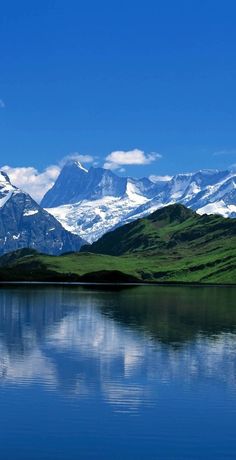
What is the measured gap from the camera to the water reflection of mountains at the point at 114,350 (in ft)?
248

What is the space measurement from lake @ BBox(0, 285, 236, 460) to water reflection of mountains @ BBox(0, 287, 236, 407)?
0.14 m

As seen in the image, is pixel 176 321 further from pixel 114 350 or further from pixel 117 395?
pixel 117 395

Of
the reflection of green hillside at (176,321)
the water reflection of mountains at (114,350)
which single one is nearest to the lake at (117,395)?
the water reflection of mountains at (114,350)

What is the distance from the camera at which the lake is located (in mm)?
50688

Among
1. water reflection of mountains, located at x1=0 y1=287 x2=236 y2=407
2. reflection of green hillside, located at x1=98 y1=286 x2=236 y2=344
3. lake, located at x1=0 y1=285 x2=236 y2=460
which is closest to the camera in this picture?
lake, located at x1=0 y1=285 x2=236 y2=460

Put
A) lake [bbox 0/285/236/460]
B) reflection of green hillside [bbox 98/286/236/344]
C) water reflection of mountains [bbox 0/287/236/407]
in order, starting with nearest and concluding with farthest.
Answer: lake [bbox 0/285/236/460], water reflection of mountains [bbox 0/287/236/407], reflection of green hillside [bbox 98/286/236/344]

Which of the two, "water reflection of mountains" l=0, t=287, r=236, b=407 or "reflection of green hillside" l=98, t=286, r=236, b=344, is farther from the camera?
"reflection of green hillside" l=98, t=286, r=236, b=344

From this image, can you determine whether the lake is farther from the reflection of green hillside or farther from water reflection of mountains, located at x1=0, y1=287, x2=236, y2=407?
the reflection of green hillside

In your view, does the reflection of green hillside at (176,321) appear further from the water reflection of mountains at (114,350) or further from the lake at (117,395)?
the lake at (117,395)

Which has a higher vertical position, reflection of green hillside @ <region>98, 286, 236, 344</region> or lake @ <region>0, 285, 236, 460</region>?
reflection of green hillside @ <region>98, 286, 236, 344</region>

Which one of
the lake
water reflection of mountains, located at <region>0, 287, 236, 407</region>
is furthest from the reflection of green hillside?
the lake

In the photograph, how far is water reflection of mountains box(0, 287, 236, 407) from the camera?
248 feet

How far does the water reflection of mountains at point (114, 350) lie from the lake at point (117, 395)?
145mm

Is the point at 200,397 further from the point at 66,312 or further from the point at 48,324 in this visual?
the point at 66,312
